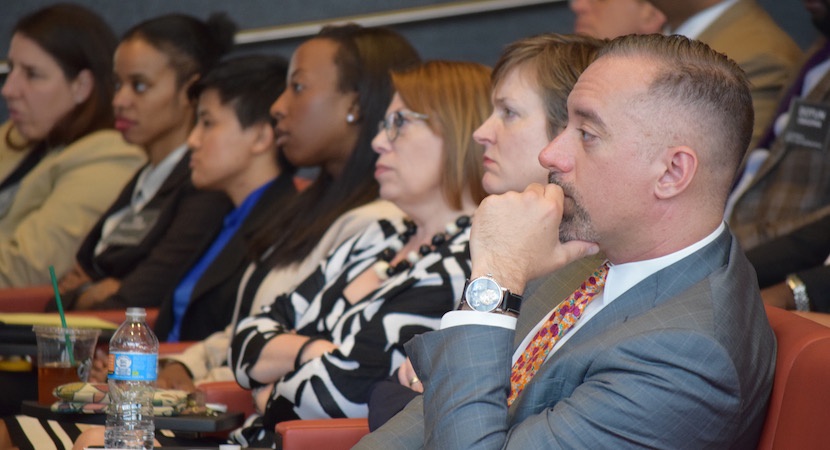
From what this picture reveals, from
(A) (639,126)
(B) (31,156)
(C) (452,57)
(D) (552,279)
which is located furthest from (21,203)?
(A) (639,126)

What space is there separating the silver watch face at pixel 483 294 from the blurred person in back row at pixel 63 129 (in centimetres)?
350

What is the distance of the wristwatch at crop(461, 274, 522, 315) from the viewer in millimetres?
1575

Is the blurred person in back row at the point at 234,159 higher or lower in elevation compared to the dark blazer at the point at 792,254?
higher

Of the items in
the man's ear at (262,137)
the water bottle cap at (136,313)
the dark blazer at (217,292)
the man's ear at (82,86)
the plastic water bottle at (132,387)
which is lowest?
the dark blazer at (217,292)

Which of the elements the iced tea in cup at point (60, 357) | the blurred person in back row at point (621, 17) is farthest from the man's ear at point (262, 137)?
the iced tea in cup at point (60, 357)

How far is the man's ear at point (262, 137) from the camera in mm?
3949

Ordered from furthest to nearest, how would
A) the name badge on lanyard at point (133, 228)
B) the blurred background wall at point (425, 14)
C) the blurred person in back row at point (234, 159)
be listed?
1. the blurred background wall at point (425, 14)
2. the name badge on lanyard at point (133, 228)
3. the blurred person in back row at point (234, 159)

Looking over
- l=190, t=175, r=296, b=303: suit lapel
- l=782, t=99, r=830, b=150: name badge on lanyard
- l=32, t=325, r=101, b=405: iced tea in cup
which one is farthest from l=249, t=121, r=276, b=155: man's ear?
l=782, t=99, r=830, b=150: name badge on lanyard

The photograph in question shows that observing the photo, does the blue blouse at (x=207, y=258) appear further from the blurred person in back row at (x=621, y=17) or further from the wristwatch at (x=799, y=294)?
the wristwatch at (x=799, y=294)

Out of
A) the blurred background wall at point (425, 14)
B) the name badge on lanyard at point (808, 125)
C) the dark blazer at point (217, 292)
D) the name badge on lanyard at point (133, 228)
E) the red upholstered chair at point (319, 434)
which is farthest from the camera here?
the blurred background wall at point (425, 14)

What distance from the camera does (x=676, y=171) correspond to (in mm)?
1578

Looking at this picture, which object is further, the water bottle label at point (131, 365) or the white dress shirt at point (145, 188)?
the white dress shirt at point (145, 188)

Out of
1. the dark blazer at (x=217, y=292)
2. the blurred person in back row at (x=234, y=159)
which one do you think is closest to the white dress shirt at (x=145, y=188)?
the blurred person in back row at (x=234, y=159)

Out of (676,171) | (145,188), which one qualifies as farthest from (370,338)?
(145,188)
